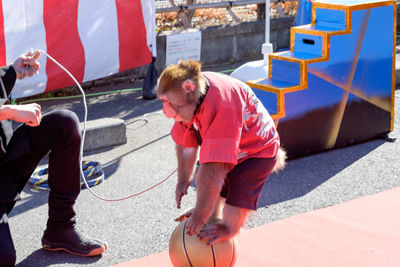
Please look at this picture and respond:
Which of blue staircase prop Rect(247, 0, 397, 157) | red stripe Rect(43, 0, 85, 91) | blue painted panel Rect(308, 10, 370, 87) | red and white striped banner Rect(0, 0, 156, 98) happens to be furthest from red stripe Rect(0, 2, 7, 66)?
blue painted panel Rect(308, 10, 370, 87)

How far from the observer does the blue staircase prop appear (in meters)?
5.38

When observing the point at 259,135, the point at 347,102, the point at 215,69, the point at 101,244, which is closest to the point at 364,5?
the point at 347,102

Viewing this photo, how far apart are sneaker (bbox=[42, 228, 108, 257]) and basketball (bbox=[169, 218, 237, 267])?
2.46 feet

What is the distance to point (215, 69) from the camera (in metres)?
9.21

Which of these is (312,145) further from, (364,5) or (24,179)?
(24,179)

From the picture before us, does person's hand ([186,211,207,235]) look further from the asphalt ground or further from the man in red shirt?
the asphalt ground

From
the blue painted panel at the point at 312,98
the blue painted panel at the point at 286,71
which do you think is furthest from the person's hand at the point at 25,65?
the blue painted panel at the point at 286,71

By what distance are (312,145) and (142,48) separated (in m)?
2.97

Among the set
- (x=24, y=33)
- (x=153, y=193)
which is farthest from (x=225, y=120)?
(x=24, y=33)

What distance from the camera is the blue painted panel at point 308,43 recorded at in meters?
5.50

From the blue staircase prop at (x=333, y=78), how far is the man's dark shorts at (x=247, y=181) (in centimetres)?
195

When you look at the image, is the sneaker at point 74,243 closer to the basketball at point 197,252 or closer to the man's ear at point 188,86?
the basketball at point 197,252

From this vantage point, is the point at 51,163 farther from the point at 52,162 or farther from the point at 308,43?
the point at 308,43

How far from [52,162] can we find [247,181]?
1.31 metres
